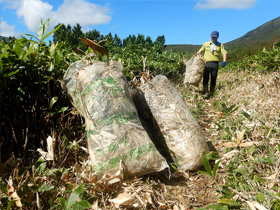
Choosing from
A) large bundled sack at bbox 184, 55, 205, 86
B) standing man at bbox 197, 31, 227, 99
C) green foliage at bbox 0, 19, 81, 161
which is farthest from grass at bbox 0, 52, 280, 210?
standing man at bbox 197, 31, 227, 99

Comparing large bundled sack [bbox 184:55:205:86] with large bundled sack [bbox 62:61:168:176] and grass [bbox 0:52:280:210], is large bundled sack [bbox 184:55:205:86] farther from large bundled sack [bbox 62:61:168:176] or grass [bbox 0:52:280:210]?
large bundled sack [bbox 62:61:168:176]

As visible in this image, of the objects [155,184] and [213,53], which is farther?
[213,53]

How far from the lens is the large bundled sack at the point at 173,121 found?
2.34 meters

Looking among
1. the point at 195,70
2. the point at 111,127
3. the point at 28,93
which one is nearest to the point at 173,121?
the point at 111,127

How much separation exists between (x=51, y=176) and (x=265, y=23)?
168 metres

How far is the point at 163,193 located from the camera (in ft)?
6.91

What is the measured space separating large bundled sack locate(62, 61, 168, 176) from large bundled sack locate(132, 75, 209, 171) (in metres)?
0.42

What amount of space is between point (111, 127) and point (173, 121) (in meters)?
0.83

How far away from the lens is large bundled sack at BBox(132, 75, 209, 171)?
7.69 ft

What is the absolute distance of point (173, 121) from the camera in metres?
2.46

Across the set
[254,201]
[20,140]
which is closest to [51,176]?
[20,140]

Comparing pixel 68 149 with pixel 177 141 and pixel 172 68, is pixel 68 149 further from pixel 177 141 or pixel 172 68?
pixel 172 68

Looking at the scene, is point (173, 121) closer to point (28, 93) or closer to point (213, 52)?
point (28, 93)

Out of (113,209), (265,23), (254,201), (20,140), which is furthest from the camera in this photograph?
(265,23)
